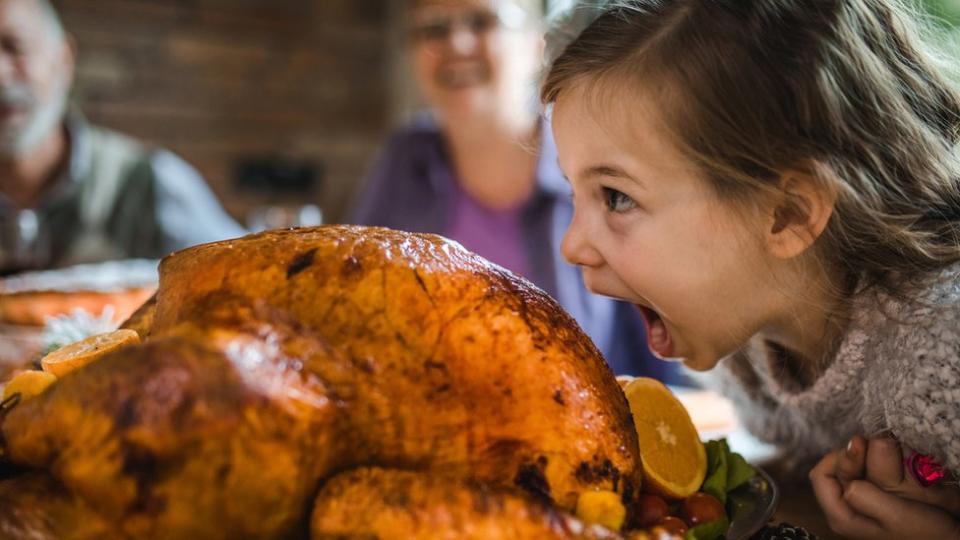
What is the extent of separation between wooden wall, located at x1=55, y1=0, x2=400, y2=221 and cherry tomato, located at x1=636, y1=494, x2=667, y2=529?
153 inches

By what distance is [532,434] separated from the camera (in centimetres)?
63

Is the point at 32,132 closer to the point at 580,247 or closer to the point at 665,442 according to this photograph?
the point at 580,247

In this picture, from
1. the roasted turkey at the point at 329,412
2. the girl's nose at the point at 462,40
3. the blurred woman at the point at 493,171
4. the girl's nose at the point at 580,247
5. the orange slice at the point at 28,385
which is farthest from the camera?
the girl's nose at the point at 462,40

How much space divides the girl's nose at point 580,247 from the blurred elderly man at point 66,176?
5.46 feet

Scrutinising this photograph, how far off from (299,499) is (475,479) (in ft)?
0.44

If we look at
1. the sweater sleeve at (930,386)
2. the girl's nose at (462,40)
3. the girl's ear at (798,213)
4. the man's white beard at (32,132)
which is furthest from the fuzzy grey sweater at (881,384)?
the man's white beard at (32,132)

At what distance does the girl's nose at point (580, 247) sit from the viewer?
0.87m

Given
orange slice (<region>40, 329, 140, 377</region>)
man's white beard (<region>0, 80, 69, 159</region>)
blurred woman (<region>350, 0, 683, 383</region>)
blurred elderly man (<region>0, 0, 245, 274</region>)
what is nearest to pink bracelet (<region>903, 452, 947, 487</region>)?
orange slice (<region>40, 329, 140, 377</region>)

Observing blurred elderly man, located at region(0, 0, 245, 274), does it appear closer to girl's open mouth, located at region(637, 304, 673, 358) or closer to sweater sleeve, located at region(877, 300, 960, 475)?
girl's open mouth, located at region(637, 304, 673, 358)

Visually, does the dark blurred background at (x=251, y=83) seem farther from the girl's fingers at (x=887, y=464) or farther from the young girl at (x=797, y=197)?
the girl's fingers at (x=887, y=464)

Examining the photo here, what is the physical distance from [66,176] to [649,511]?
7.38 ft

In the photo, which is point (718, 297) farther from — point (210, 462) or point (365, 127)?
point (365, 127)

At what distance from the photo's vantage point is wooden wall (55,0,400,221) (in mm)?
3945

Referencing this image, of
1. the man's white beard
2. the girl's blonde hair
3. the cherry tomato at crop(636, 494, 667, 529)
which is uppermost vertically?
the girl's blonde hair
